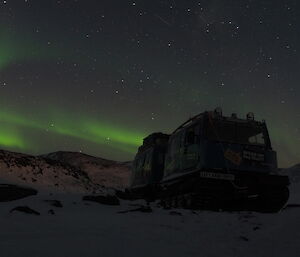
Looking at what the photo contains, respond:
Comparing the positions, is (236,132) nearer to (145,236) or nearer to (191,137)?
(191,137)

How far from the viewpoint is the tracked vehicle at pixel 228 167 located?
517 inches

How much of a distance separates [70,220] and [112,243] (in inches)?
97.8

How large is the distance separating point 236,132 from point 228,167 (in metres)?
1.21

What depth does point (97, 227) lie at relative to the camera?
7.14 meters

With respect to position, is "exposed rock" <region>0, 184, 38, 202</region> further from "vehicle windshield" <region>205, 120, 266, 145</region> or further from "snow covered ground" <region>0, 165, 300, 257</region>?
"vehicle windshield" <region>205, 120, 266, 145</region>

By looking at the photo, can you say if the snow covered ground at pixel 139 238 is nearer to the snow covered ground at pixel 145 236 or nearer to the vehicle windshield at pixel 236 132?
the snow covered ground at pixel 145 236

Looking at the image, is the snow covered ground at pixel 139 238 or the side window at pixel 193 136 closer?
the snow covered ground at pixel 139 238

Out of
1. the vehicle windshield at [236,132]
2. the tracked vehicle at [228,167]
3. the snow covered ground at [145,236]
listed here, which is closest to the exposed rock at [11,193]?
the snow covered ground at [145,236]

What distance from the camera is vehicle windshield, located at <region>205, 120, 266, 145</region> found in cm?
1371

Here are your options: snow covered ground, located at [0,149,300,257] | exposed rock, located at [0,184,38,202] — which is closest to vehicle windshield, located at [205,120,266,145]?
snow covered ground, located at [0,149,300,257]

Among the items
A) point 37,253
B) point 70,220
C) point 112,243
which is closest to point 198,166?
point 70,220

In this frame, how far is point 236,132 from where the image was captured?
1391 centimetres

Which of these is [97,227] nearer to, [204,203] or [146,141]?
[204,203]

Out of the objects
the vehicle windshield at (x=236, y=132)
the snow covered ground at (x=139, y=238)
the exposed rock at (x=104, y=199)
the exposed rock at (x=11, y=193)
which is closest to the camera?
the snow covered ground at (x=139, y=238)
